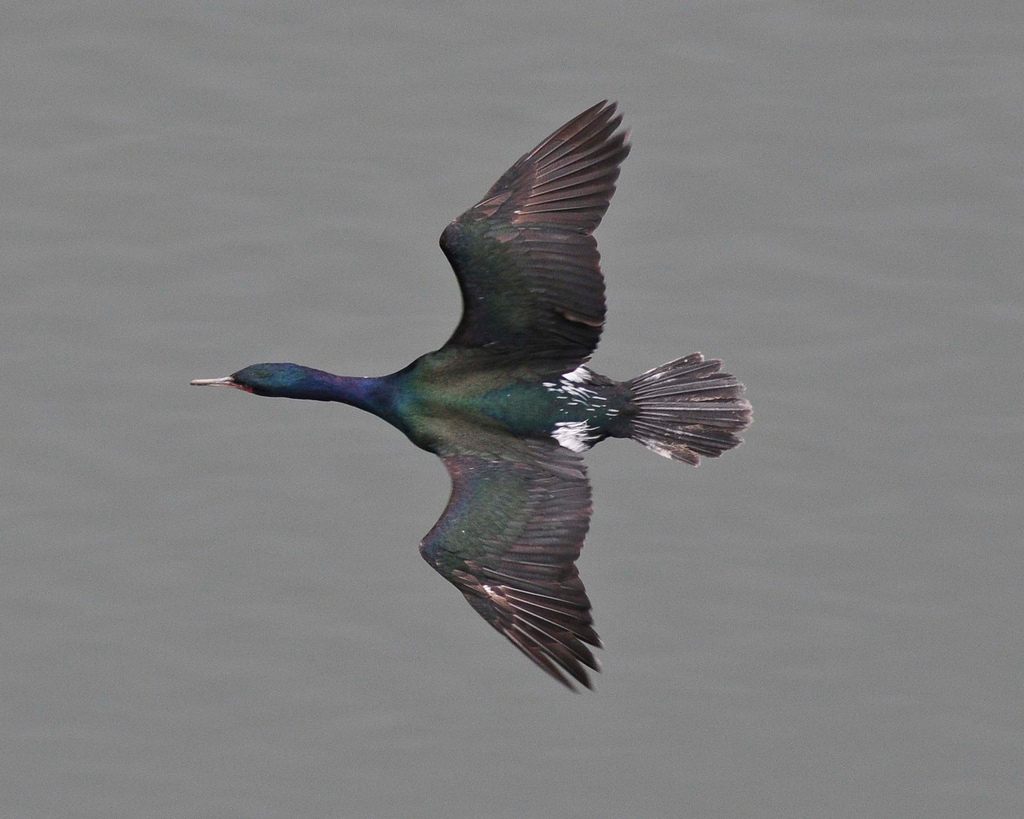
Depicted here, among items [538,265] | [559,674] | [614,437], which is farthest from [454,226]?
[559,674]

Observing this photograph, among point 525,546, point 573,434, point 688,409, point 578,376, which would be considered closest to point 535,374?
point 578,376

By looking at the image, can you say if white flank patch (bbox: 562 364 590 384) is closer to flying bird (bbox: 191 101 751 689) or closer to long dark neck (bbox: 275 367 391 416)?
flying bird (bbox: 191 101 751 689)

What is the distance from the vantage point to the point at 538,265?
1398 cm

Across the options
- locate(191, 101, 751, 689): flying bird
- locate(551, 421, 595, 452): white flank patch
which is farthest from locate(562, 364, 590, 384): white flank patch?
locate(551, 421, 595, 452): white flank patch

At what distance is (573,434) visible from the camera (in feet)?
46.2

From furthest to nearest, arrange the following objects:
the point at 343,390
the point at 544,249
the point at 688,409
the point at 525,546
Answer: the point at 343,390, the point at 688,409, the point at 544,249, the point at 525,546

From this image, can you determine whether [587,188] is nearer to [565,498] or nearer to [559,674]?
[565,498]

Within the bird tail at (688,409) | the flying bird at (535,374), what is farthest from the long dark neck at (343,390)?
the bird tail at (688,409)

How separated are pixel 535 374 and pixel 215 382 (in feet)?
5.96

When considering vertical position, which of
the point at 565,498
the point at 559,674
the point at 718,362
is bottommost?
the point at 559,674

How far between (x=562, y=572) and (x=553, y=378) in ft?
4.04

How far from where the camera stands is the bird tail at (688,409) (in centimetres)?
1436

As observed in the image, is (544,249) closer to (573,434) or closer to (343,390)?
(573,434)

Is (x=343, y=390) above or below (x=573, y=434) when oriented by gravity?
above
